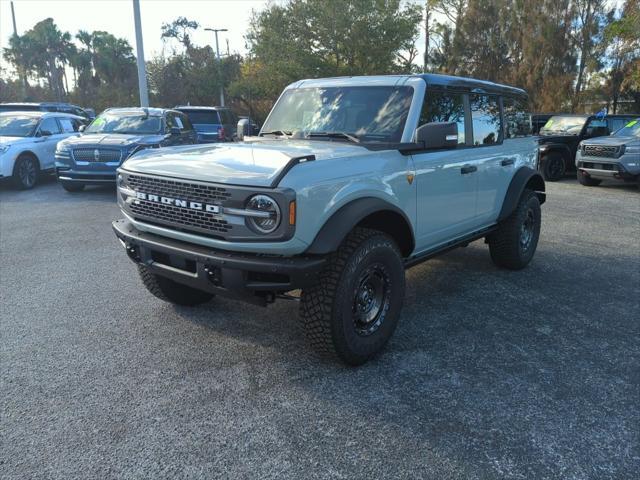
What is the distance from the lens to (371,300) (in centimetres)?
355

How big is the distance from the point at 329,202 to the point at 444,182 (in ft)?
4.75

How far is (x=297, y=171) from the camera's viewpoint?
2941mm

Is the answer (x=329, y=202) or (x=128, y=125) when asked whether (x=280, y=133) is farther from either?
(x=128, y=125)

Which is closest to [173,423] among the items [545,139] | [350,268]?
[350,268]

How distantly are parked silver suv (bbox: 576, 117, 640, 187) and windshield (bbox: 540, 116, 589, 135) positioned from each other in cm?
175

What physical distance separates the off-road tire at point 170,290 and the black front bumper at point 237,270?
89cm

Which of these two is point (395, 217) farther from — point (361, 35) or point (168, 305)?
point (361, 35)

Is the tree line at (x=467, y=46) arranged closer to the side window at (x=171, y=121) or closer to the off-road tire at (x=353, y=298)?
the side window at (x=171, y=121)

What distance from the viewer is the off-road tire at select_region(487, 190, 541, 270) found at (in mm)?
5332

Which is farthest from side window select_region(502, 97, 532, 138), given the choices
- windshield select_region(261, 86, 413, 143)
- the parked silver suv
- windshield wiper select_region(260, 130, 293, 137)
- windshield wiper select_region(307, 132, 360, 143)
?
the parked silver suv

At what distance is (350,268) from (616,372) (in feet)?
6.26

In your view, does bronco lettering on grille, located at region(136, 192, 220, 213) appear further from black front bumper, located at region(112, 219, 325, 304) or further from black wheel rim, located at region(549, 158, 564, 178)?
black wheel rim, located at region(549, 158, 564, 178)

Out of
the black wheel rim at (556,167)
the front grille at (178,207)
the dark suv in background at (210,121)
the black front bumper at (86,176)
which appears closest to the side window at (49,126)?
the black front bumper at (86,176)

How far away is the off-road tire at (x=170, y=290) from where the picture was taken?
4.19 meters
